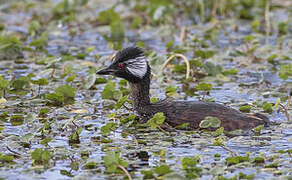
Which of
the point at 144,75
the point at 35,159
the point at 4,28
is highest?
the point at 4,28

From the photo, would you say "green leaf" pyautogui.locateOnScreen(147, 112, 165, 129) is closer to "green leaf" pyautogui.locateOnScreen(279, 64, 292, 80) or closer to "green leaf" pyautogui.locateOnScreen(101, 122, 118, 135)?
"green leaf" pyautogui.locateOnScreen(101, 122, 118, 135)

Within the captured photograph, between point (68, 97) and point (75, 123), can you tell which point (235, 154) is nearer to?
point (75, 123)

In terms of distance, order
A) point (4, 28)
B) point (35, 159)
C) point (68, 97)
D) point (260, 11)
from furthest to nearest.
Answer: point (260, 11) → point (4, 28) → point (68, 97) → point (35, 159)

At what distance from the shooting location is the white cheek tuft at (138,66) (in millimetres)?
10336

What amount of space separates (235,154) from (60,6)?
35.0ft

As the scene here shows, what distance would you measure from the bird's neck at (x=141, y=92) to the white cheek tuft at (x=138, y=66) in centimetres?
11

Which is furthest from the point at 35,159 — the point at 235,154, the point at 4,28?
the point at 4,28

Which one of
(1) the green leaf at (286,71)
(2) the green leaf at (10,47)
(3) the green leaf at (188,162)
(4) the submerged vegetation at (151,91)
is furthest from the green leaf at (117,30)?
(3) the green leaf at (188,162)

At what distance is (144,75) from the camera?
10461 millimetres

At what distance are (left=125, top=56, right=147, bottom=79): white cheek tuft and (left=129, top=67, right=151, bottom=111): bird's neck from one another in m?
0.11

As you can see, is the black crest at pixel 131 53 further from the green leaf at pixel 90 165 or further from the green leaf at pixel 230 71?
the green leaf at pixel 230 71

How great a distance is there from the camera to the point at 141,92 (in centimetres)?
1053

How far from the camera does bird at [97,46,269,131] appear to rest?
32.2 feet

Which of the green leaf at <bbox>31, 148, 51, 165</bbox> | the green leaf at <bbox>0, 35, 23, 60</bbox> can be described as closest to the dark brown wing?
the green leaf at <bbox>31, 148, 51, 165</bbox>
